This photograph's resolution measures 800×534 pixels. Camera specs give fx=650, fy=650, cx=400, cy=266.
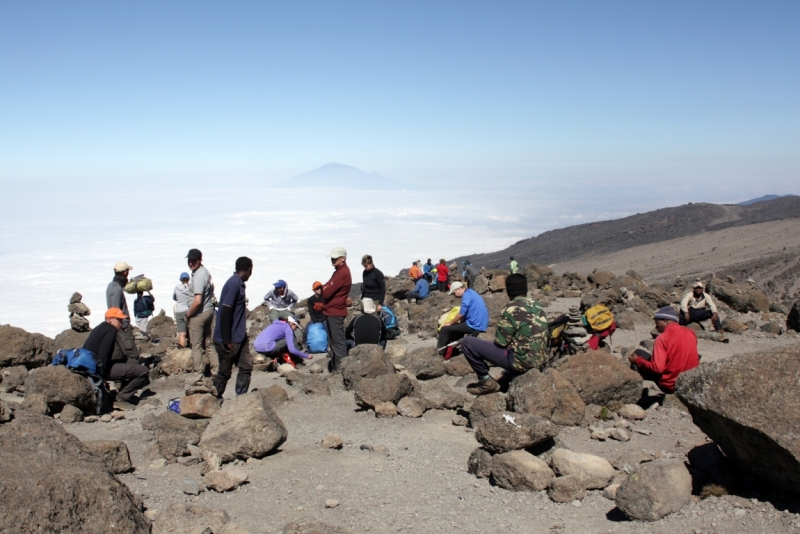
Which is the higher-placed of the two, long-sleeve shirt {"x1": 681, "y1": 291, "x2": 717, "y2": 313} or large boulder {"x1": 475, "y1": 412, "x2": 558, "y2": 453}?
long-sleeve shirt {"x1": 681, "y1": 291, "x2": 717, "y2": 313}

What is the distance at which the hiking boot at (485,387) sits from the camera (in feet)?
24.5

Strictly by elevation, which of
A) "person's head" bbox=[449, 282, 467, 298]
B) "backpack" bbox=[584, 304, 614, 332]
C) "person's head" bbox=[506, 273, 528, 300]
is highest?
"person's head" bbox=[506, 273, 528, 300]

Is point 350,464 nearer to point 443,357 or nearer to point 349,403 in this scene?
point 349,403

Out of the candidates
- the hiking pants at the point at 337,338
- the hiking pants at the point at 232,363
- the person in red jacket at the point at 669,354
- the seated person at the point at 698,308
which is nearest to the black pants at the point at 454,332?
the hiking pants at the point at 337,338

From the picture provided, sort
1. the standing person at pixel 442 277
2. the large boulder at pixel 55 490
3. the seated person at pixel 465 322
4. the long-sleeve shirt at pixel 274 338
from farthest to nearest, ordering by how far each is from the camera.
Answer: the standing person at pixel 442 277, the long-sleeve shirt at pixel 274 338, the seated person at pixel 465 322, the large boulder at pixel 55 490

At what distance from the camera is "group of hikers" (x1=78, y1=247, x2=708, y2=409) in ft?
23.2

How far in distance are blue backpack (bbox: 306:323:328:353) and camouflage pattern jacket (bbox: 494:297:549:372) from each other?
18.5ft

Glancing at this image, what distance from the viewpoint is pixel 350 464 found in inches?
241

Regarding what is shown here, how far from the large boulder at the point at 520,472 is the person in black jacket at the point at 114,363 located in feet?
17.4

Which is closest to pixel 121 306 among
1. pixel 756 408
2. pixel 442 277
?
pixel 756 408

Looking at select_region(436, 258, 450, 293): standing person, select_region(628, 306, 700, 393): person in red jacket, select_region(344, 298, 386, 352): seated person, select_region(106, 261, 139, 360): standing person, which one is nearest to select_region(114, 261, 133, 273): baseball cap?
select_region(106, 261, 139, 360): standing person

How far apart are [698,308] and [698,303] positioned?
0.10 m

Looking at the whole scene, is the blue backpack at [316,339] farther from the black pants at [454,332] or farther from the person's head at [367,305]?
the black pants at [454,332]

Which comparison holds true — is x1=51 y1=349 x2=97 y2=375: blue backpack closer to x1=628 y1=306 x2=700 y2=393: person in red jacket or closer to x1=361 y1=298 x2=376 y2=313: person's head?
x1=361 y1=298 x2=376 y2=313: person's head
